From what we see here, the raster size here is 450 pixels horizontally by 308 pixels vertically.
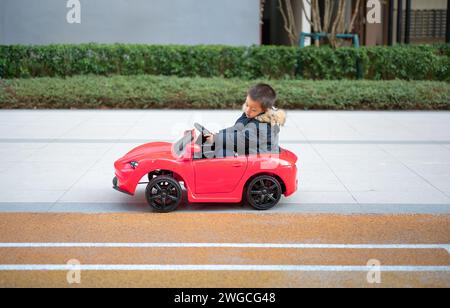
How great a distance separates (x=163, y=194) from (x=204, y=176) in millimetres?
429

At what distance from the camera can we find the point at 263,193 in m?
6.93

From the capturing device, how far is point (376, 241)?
6070 millimetres

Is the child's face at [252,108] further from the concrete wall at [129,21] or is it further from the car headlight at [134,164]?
the concrete wall at [129,21]

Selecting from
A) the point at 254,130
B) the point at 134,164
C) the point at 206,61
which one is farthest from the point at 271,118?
the point at 206,61

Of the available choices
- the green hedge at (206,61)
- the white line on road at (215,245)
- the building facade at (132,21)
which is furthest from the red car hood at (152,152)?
the building facade at (132,21)

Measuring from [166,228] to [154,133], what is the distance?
494 cm

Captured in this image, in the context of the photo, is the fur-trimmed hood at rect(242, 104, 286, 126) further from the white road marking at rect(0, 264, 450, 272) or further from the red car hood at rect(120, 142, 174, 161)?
the white road marking at rect(0, 264, 450, 272)

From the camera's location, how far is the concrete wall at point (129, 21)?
17453 mm

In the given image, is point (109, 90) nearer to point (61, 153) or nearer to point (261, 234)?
point (61, 153)

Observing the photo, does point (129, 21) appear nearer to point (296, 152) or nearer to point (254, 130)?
point (296, 152)

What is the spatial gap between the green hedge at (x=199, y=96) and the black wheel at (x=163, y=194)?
7166 mm

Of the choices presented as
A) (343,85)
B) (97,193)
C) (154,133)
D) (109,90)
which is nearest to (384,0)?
(343,85)

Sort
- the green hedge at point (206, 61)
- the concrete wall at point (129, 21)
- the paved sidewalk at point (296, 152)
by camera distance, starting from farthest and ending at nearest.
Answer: the concrete wall at point (129, 21) → the green hedge at point (206, 61) → the paved sidewalk at point (296, 152)
